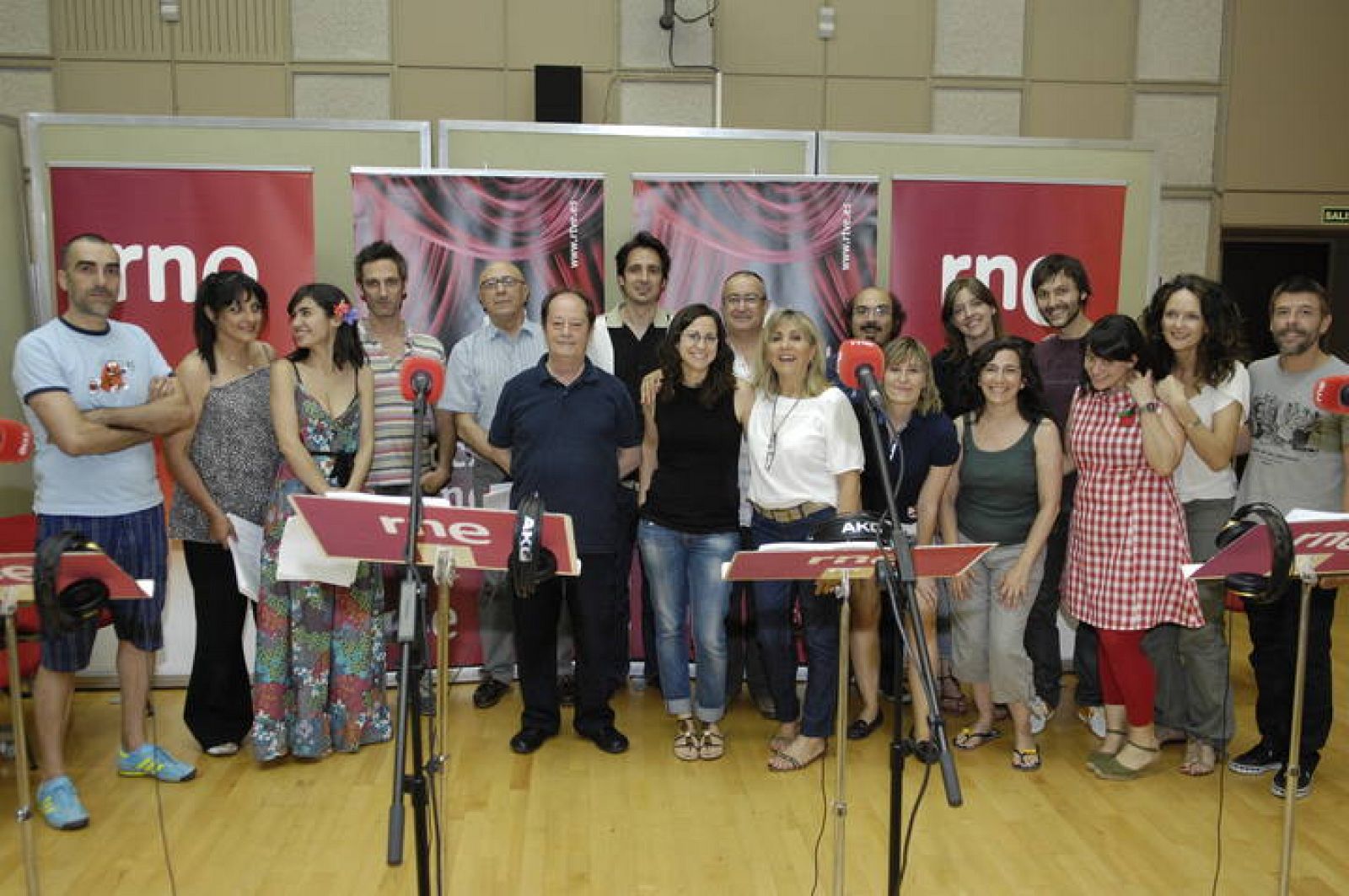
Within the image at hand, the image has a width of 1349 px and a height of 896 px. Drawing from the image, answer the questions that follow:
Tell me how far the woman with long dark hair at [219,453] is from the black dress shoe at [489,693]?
102cm

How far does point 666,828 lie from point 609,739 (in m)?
0.63

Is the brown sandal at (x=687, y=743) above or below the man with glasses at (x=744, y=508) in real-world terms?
below

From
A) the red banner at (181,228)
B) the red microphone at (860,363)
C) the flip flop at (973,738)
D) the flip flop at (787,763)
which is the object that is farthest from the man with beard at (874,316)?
the red banner at (181,228)

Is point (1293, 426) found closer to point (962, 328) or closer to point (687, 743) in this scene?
point (962, 328)

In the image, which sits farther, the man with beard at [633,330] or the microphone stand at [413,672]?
the man with beard at [633,330]

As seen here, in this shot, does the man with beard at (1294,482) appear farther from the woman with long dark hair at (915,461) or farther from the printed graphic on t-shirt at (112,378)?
the printed graphic on t-shirt at (112,378)

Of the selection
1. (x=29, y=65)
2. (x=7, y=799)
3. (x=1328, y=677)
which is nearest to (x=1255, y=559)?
(x=1328, y=677)

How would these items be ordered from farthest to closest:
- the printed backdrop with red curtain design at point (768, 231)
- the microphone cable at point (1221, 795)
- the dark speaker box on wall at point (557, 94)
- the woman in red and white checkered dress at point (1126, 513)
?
the dark speaker box on wall at point (557, 94)
the printed backdrop with red curtain design at point (768, 231)
the woman in red and white checkered dress at point (1126, 513)
the microphone cable at point (1221, 795)

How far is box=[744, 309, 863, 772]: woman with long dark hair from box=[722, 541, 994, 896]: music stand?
967mm

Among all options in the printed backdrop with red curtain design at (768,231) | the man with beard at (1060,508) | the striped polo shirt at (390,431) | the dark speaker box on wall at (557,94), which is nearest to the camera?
the striped polo shirt at (390,431)

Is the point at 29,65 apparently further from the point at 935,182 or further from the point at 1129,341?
the point at 1129,341

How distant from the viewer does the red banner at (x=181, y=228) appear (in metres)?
4.32

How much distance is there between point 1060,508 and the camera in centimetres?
383

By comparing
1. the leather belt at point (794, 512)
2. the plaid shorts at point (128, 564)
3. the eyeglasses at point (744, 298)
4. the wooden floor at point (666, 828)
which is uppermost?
the eyeglasses at point (744, 298)
